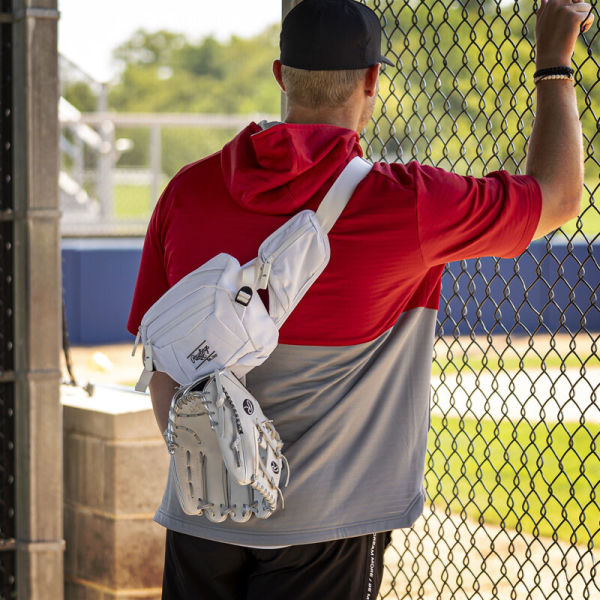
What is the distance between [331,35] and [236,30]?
78.9m

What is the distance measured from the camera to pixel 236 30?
254ft

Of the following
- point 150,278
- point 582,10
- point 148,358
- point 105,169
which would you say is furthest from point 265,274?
point 105,169

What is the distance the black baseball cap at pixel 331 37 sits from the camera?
1.83 m

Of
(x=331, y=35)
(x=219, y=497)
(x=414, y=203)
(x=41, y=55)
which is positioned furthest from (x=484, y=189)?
(x=41, y=55)

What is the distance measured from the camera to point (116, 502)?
12.4ft

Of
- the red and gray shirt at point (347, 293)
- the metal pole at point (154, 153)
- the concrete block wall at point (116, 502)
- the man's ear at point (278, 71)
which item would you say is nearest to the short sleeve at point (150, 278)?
the red and gray shirt at point (347, 293)

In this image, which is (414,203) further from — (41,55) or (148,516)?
(148,516)

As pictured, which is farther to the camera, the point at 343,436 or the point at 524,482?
the point at 524,482

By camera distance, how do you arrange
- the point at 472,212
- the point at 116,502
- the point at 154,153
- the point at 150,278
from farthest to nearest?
the point at 154,153 → the point at 116,502 → the point at 150,278 → the point at 472,212

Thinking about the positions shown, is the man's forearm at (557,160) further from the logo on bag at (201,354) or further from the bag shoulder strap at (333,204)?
the logo on bag at (201,354)

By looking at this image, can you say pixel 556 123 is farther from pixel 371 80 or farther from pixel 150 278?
pixel 150 278

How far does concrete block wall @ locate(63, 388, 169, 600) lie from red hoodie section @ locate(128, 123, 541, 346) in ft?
6.59

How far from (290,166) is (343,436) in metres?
0.55

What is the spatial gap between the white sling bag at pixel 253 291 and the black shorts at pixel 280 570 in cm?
40
